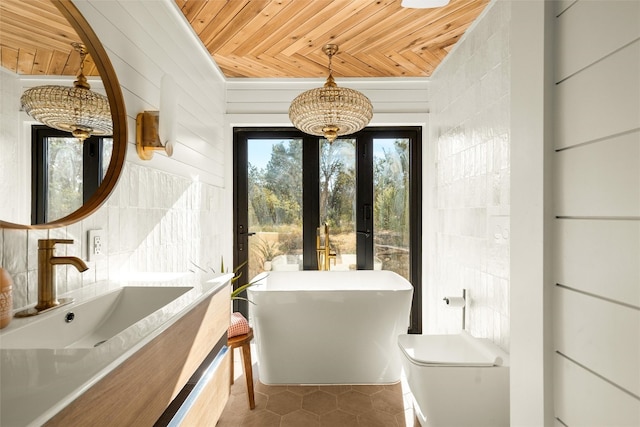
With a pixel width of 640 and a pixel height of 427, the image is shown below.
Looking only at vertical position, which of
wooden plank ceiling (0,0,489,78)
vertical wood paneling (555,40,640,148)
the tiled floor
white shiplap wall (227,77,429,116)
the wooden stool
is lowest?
the tiled floor

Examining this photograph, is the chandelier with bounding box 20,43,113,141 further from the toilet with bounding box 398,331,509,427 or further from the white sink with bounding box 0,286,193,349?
the toilet with bounding box 398,331,509,427

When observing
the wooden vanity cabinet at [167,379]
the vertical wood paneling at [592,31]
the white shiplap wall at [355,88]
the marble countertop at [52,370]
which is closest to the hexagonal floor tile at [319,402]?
the wooden vanity cabinet at [167,379]

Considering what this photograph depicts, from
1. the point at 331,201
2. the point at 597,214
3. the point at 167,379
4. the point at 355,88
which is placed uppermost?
the point at 355,88

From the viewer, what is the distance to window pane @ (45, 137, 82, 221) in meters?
1.04

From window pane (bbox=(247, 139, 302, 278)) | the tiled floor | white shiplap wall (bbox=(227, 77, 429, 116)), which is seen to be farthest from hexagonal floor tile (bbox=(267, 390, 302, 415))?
white shiplap wall (bbox=(227, 77, 429, 116))

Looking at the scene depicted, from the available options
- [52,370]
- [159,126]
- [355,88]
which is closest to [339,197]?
[355,88]

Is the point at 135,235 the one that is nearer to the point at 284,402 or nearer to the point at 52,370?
the point at 52,370

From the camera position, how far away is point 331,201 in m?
3.06

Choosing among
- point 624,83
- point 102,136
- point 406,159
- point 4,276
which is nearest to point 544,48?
point 624,83

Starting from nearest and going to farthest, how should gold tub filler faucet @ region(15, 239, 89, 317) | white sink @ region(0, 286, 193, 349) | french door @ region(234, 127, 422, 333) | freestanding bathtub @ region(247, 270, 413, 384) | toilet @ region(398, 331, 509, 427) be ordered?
1. white sink @ region(0, 286, 193, 349)
2. gold tub filler faucet @ region(15, 239, 89, 317)
3. toilet @ region(398, 331, 509, 427)
4. freestanding bathtub @ region(247, 270, 413, 384)
5. french door @ region(234, 127, 422, 333)

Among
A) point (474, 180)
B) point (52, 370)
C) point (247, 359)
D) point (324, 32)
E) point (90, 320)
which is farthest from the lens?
point (324, 32)

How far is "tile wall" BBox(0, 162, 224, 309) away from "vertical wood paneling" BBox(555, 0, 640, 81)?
1447 millimetres

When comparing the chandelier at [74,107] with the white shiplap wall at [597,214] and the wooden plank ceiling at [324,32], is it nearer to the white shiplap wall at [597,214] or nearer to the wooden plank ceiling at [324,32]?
the wooden plank ceiling at [324,32]

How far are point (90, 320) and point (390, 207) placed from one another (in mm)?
2470
